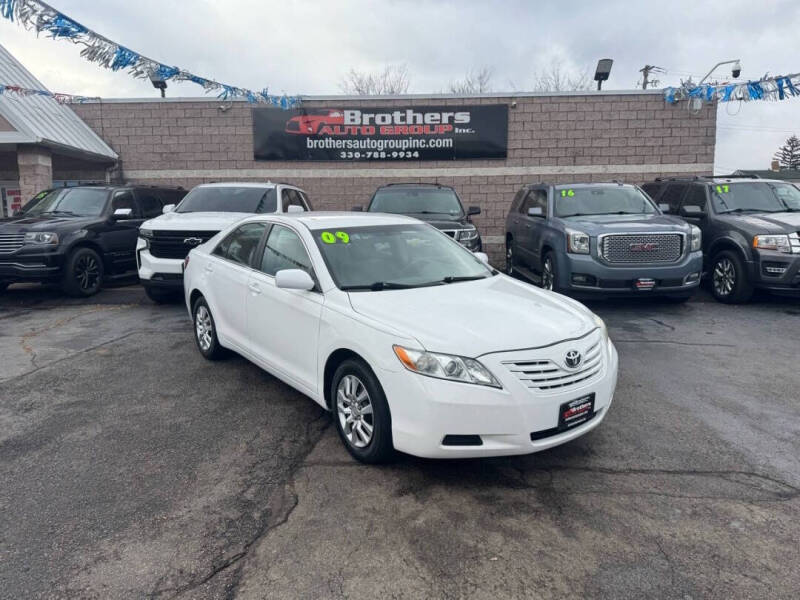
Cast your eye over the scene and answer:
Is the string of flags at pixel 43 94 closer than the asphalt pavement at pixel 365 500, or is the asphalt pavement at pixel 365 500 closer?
the asphalt pavement at pixel 365 500

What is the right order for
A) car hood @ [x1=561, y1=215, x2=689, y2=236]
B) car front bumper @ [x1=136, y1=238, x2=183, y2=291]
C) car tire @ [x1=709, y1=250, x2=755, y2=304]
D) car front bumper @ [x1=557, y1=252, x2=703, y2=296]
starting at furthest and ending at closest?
car tire @ [x1=709, y1=250, x2=755, y2=304] < car front bumper @ [x1=136, y1=238, x2=183, y2=291] < car hood @ [x1=561, y1=215, x2=689, y2=236] < car front bumper @ [x1=557, y1=252, x2=703, y2=296]

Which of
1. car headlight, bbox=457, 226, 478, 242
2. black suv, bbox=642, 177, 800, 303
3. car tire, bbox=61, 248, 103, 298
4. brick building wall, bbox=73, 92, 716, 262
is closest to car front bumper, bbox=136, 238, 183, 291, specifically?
car tire, bbox=61, 248, 103, 298

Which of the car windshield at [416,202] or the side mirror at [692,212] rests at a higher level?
the car windshield at [416,202]

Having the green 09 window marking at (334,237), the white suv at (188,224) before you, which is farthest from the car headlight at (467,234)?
the green 09 window marking at (334,237)

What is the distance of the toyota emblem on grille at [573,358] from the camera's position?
335 centimetres

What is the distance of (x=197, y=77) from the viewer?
11.3 metres

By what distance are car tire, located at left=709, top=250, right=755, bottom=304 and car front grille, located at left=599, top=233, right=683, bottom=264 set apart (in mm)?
1501

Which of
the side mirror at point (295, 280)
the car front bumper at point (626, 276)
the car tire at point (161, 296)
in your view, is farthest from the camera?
the car tire at point (161, 296)

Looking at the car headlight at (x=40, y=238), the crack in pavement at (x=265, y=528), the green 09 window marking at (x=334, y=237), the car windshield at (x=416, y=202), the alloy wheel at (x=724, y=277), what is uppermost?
the car windshield at (x=416, y=202)

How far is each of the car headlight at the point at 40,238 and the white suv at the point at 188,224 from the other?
1.44m

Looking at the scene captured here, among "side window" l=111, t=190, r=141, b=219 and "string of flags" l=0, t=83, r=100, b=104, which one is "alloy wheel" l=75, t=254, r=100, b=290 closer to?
"side window" l=111, t=190, r=141, b=219

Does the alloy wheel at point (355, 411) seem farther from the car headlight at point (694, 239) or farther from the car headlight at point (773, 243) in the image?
the car headlight at point (773, 243)

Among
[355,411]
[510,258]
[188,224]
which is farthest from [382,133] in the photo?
[355,411]

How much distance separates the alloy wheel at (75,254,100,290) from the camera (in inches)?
370
